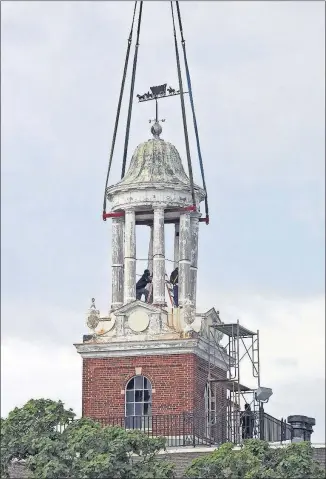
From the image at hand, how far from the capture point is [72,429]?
72250mm

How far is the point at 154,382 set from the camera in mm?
80750

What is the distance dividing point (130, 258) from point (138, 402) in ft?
17.5

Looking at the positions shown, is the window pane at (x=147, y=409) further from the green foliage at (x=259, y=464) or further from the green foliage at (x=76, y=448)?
the green foliage at (x=259, y=464)

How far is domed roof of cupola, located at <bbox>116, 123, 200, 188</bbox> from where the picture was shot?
272ft

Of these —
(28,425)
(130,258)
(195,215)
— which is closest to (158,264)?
(130,258)

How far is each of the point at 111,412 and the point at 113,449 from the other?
10385mm

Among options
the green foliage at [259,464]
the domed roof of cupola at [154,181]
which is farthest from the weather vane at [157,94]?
the green foliage at [259,464]

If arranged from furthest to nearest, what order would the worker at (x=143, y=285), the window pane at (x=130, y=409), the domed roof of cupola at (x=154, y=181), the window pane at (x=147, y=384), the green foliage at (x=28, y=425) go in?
the worker at (x=143, y=285) → the domed roof of cupola at (x=154, y=181) → the window pane at (x=147, y=384) → the window pane at (x=130, y=409) → the green foliage at (x=28, y=425)

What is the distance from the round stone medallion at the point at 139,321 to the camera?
81.2m

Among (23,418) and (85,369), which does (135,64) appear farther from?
(23,418)

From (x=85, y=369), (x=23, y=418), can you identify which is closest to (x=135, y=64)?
(x=85, y=369)

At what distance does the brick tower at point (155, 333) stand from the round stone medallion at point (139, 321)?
35 millimetres

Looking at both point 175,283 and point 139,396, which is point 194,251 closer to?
point 175,283

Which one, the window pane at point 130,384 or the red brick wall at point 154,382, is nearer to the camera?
the red brick wall at point 154,382
